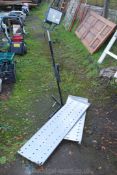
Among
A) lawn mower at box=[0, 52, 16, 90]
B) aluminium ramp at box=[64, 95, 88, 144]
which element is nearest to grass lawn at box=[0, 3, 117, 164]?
lawn mower at box=[0, 52, 16, 90]

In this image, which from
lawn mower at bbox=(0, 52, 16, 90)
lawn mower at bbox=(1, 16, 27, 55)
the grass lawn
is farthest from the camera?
lawn mower at bbox=(1, 16, 27, 55)

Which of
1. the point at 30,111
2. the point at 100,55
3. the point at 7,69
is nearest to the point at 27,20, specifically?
the point at 100,55

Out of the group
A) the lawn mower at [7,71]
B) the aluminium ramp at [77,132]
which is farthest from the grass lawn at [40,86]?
the aluminium ramp at [77,132]

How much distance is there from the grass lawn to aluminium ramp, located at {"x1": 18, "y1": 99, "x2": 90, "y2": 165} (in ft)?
0.74

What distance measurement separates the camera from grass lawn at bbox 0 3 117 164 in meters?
5.18

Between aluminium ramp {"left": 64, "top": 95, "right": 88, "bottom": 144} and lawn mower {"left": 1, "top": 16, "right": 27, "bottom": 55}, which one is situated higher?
aluminium ramp {"left": 64, "top": 95, "right": 88, "bottom": 144}

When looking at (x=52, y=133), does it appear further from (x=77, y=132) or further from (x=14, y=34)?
(x=14, y=34)

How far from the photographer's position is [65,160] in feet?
14.6

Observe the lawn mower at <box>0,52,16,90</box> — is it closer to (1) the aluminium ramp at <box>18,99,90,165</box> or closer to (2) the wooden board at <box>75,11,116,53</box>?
(1) the aluminium ramp at <box>18,99,90,165</box>

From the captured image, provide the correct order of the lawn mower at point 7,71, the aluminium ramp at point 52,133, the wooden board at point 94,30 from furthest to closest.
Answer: the wooden board at point 94,30 < the lawn mower at point 7,71 < the aluminium ramp at point 52,133

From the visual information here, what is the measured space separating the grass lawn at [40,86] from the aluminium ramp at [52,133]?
23 centimetres

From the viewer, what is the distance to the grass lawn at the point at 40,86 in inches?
204

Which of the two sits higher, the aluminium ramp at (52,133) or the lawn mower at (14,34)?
the aluminium ramp at (52,133)

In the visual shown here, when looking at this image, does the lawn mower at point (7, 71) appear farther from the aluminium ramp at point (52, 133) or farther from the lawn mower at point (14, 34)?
the lawn mower at point (14, 34)
